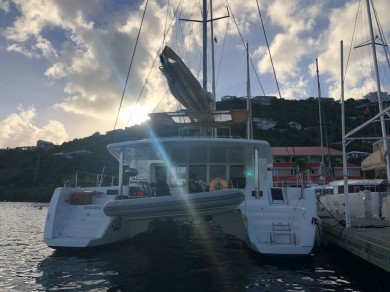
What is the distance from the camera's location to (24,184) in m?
83.3

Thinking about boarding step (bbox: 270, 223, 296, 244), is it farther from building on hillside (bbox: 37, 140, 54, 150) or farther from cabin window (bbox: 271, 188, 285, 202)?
building on hillside (bbox: 37, 140, 54, 150)

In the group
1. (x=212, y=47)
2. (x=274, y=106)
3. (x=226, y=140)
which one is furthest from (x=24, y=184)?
(x=226, y=140)

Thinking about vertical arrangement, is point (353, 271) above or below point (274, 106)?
below

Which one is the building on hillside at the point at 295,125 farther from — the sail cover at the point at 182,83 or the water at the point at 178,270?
the water at the point at 178,270

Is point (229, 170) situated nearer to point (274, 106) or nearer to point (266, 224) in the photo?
point (266, 224)

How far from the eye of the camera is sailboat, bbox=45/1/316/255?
8.76m

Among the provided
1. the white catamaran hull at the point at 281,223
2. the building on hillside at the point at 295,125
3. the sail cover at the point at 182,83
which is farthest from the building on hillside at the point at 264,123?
the white catamaran hull at the point at 281,223

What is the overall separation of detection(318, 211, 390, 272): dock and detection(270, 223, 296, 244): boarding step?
5.29 ft

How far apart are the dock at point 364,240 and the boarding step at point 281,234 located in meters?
1.61

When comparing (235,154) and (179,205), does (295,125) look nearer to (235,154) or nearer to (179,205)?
(235,154)

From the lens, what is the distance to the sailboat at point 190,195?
28.7 ft

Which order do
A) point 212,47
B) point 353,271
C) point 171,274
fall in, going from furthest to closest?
1. point 212,47
2. point 353,271
3. point 171,274

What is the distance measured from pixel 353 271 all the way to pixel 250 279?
2.92 meters

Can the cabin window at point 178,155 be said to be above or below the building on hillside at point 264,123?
below
